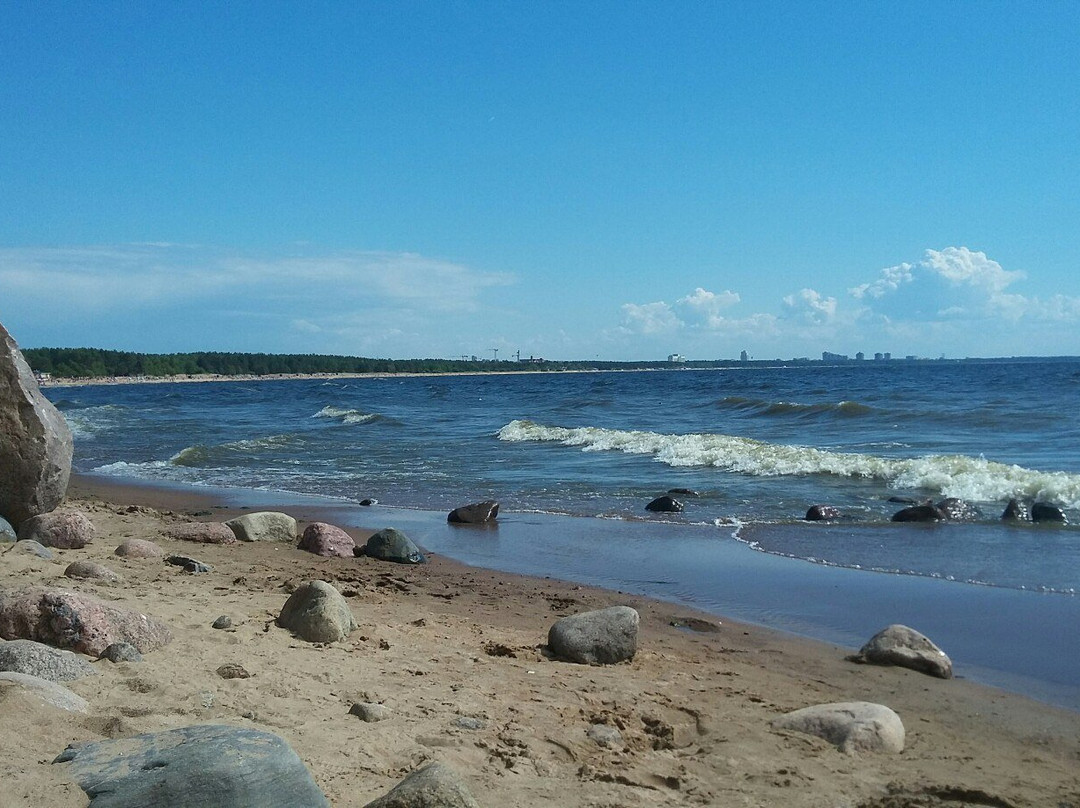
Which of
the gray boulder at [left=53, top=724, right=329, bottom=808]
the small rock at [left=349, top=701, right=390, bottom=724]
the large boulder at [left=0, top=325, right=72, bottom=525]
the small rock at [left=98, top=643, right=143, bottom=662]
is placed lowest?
the small rock at [left=349, top=701, right=390, bottom=724]

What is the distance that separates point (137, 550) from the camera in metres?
8.62

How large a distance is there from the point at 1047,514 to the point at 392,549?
8325mm

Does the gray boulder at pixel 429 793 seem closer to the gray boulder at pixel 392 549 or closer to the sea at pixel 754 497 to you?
the sea at pixel 754 497

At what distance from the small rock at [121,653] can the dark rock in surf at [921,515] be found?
31.8 feet

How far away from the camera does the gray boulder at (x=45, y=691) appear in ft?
13.1

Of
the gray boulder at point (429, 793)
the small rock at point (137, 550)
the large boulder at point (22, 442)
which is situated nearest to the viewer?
the gray boulder at point (429, 793)

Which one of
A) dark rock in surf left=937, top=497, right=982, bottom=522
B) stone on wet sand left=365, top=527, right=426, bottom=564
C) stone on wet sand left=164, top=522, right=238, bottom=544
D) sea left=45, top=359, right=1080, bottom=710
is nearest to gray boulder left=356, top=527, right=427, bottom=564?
stone on wet sand left=365, top=527, right=426, bottom=564

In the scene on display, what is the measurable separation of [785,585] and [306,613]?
459 centimetres

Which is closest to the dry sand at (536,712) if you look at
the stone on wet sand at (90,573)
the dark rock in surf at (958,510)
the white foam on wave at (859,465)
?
the stone on wet sand at (90,573)

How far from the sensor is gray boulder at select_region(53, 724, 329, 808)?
3.21m

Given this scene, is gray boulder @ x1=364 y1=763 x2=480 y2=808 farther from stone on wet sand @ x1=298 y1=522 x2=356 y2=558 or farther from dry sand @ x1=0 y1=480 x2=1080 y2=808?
stone on wet sand @ x1=298 y1=522 x2=356 y2=558

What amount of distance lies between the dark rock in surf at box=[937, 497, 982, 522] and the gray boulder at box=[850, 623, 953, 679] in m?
6.39

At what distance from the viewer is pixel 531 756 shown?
14.2 ft

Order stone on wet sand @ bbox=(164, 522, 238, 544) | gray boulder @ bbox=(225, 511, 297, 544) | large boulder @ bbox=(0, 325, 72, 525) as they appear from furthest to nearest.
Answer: gray boulder @ bbox=(225, 511, 297, 544) → stone on wet sand @ bbox=(164, 522, 238, 544) → large boulder @ bbox=(0, 325, 72, 525)
